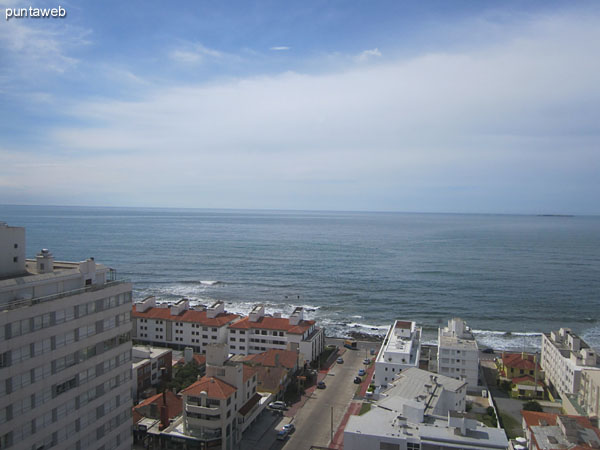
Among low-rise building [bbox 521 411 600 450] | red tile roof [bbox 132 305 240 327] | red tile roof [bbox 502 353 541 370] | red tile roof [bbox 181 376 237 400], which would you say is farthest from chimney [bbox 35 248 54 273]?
red tile roof [bbox 502 353 541 370]

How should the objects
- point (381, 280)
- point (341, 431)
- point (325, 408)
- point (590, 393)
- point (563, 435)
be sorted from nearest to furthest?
point (563, 435) → point (341, 431) → point (590, 393) → point (325, 408) → point (381, 280)

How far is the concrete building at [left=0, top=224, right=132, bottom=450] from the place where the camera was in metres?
19.5

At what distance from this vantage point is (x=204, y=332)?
61844 millimetres

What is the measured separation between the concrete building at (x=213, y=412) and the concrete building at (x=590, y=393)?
2848cm

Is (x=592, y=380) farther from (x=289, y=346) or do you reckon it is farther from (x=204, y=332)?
(x=204, y=332)

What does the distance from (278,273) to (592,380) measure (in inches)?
3452

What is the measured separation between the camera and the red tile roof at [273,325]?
58.2m

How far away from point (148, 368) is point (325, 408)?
18.6m

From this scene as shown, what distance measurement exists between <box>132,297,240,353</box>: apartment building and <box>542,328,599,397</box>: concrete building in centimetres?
3924

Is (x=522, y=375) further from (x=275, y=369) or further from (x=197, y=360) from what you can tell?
(x=197, y=360)

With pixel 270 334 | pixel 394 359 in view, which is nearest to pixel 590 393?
pixel 394 359

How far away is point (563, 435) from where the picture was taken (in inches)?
1228

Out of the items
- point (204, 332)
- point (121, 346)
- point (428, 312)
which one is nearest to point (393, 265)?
point (428, 312)

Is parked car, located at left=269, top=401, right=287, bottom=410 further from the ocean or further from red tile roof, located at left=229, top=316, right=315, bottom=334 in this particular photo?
the ocean
